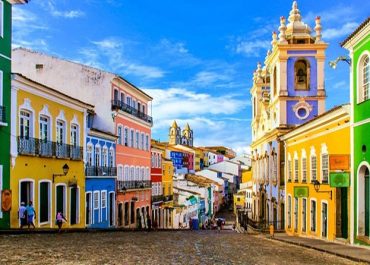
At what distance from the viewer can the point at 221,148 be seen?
184 m

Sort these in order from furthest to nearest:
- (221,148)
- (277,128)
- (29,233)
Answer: (221,148), (277,128), (29,233)

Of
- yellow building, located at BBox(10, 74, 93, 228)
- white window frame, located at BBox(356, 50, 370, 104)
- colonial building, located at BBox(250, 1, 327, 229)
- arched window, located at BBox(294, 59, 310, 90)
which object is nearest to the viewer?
white window frame, located at BBox(356, 50, 370, 104)

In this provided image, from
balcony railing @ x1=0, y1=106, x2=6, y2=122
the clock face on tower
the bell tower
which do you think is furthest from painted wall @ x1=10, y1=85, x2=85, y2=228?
the clock face on tower

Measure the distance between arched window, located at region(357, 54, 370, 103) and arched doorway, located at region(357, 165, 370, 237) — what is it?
2198mm

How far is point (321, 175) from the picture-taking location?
23.5 m

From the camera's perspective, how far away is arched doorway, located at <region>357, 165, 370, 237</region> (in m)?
17.4

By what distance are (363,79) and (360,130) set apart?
5.30ft

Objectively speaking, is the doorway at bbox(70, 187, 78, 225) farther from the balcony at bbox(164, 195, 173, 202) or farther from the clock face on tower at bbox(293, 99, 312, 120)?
the balcony at bbox(164, 195, 173, 202)

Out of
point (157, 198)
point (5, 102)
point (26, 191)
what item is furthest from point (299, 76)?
point (5, 102)

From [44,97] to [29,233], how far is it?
696 centimetres

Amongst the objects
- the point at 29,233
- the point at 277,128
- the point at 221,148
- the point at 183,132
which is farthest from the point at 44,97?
the point at 221,148

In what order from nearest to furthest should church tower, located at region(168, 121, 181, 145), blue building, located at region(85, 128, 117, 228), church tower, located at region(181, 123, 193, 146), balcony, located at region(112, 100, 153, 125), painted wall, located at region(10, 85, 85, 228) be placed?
painted wall, located at region(10, 85, 85, 228), blue building, located at region(85, 128, 117, 228), balcony, located at region(112, 100, 153, 125), church tower, located at region(168, 121, 181, 145), church tower, located at region(181, 123, 193, 146)

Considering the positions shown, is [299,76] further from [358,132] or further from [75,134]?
[358,132]

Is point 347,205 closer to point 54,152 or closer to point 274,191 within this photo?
point 54,152
